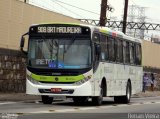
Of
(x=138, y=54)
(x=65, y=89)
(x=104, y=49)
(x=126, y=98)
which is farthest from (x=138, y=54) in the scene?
(x=65, y=89)

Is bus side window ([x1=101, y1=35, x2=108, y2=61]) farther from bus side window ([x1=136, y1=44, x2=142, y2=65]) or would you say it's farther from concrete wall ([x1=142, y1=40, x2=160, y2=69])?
concrete wall ([x1=142, y1=40, x2=160, y2=69])

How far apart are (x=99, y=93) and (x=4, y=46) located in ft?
32.7

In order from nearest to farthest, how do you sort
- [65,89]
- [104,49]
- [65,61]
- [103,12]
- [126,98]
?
[65,89], [65,61], [104,49], [126,98], [103,12]

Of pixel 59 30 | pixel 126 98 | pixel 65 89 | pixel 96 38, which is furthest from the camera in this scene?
pixel 126 98

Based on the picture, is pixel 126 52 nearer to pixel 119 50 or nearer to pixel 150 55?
pixel 119 50

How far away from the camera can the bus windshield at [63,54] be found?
901 inches

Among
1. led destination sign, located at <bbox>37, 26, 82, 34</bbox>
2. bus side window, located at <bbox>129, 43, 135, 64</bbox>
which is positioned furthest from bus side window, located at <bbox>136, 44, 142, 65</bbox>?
led destination sign, located at <bbox>37, 26, 82, 34</bbox>

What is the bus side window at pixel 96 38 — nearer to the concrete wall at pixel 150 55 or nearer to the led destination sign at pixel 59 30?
the led destination sign at pixel 59 30

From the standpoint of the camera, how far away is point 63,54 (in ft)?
75.3

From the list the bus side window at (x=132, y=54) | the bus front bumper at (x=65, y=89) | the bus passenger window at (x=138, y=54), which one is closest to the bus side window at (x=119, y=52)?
the bus side window at (x=132, y=54)

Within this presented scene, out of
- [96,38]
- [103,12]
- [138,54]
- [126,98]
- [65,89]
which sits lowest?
[126,98]

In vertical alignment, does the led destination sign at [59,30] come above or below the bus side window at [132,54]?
above

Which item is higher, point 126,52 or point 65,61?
point 126,52

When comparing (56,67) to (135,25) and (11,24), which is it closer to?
(11,24)
